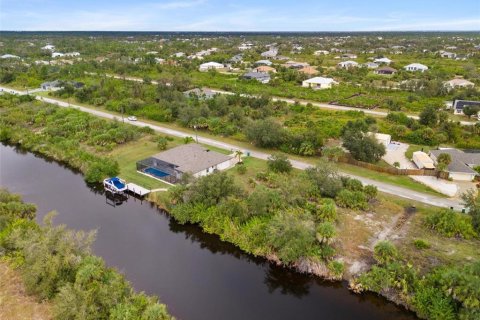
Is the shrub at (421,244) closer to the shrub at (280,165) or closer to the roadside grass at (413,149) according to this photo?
the shrub at (280,165)

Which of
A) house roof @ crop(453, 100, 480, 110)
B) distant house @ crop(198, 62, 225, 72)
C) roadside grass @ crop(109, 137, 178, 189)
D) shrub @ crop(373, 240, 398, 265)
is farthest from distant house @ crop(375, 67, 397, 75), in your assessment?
shrub @ crop(373, 240, 398, 265)

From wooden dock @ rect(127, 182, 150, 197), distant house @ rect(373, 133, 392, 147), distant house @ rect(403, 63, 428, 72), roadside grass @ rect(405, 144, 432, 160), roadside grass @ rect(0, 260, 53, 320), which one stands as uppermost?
distant house @ rect(403, 63, 428, 72)

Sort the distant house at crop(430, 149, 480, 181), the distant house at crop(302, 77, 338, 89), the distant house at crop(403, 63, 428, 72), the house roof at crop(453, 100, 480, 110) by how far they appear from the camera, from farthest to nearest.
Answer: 1. the distant house at crop(403, 63, 428, 72)
2. the distant house at crop(302, 77, 338, 89)
3. the house roof at crop(453, 100, 480, 110)
4. the distant house at crop(430, 149, 480, 181)

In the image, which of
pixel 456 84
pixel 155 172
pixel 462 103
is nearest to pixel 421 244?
pixel 155 172

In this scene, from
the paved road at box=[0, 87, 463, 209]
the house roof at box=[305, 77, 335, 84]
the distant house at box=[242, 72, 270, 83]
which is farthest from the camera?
the distant house at box=[242, 72, 270, 83]

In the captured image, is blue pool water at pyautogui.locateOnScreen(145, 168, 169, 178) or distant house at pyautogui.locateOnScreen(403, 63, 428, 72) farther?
distant house at pyautogui.locateOnScreen(403, 63, 428, 72)

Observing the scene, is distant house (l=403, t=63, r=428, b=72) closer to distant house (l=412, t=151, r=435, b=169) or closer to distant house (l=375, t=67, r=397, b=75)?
distant house (l=375, t=67, r=397, b=75)
